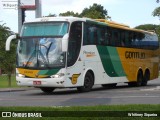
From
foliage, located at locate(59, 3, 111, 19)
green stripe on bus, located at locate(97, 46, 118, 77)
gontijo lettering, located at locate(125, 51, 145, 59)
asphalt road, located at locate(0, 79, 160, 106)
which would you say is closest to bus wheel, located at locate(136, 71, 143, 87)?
gontijo lettering, located at locate(125, 51, 145, 59)

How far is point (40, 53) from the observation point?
2269 centimetres

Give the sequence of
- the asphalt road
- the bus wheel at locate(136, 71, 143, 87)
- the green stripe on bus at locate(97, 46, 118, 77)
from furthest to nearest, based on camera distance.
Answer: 1. the bus wheel at locate(136, 71, 143, 87)
2. the green stripe on bus at locate(97, 46, 118, 77)
3. the asphalt road

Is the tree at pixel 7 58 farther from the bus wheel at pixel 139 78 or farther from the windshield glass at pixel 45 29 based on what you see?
the windshield glass at pixel 45 29

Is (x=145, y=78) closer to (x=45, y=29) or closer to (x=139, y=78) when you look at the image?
(x=139, y=78)

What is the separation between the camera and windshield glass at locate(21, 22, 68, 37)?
74.8ft

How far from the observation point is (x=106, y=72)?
26578mm

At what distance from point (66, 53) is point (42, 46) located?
121 centimetres

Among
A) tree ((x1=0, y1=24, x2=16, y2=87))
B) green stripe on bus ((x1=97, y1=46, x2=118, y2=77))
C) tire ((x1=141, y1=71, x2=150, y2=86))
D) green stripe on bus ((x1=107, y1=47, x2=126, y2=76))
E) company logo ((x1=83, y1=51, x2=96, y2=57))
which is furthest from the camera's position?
tree ((x1=0, y1=24, x2=16, y2=87))

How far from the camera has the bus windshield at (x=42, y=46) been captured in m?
22.4

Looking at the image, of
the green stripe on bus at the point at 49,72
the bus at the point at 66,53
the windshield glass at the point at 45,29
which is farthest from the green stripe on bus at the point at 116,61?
the green stripe on bus at the point at 49,72

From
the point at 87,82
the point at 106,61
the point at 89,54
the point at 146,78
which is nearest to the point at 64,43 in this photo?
the point at 89,54

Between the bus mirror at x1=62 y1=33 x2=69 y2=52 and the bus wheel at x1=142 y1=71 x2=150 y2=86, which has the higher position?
the bus mirror at x1=62 y1=33 x2=69 y2=52

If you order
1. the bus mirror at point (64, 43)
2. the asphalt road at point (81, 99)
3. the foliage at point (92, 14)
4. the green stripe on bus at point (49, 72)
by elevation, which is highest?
the foliage at point (92, 14)

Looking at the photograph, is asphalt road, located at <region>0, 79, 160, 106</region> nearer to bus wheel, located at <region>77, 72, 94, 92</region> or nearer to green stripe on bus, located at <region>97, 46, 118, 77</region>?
bus wheel, located at <region>77, 72, 94, 92</region>
